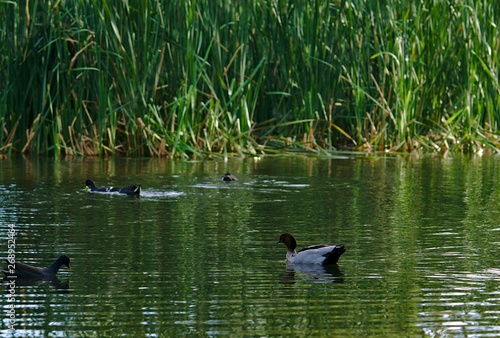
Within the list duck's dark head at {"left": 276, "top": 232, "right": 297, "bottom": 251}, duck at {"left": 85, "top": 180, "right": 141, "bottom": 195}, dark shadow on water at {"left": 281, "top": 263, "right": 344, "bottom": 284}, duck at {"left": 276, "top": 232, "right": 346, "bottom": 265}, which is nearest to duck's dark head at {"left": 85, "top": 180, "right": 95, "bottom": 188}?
duck at {"left": 85, "top": 180, "right": 141, "bottom": 195}

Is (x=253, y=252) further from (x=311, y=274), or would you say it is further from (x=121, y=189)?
(x=121, y=189)

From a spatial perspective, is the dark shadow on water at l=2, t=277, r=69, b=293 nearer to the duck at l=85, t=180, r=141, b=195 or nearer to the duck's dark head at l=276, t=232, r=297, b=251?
the duck's dark head at l=276, t=232, r=297, b=251

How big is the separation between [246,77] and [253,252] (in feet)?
36.8

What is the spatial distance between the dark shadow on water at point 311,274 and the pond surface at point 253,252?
17 mm

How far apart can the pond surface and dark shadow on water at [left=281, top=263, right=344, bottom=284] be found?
0.02m

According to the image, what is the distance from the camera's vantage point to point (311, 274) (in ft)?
26.1

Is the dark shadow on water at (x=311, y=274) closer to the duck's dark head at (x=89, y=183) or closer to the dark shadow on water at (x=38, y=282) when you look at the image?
the dark shadow on water at (x=38, y=282)

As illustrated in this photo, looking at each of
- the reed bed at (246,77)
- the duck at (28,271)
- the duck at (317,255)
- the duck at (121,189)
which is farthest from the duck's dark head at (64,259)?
the reed bed at (246,77)

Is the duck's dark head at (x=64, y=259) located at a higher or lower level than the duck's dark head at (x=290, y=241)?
lower

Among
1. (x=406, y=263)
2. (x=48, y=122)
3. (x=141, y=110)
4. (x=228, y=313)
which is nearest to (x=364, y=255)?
(x=406, y=263)

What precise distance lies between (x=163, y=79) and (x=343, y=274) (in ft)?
38.7

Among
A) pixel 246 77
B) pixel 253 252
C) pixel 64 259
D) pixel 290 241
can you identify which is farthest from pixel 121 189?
pixel 246 77

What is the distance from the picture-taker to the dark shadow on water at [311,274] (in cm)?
761

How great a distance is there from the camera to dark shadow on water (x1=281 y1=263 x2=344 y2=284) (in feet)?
25.0
